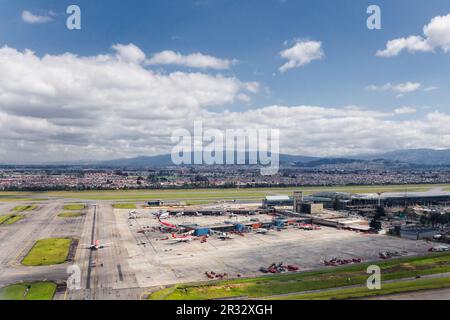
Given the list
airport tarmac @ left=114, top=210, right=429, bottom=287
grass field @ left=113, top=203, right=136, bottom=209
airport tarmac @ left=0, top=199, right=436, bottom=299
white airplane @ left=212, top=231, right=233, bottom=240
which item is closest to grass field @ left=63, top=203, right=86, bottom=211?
grass field @ left=113, top=203, right=136, bottom=209

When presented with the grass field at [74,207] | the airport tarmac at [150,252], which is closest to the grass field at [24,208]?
the grass field at [74,207]

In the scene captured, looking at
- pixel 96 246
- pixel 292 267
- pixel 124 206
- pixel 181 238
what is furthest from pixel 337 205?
pixel 96 246

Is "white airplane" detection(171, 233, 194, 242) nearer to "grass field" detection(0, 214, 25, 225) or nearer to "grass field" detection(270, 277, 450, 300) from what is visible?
"grass field" detection(270, 277, 450, 300)

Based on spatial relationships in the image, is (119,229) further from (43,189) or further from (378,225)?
(43,189)

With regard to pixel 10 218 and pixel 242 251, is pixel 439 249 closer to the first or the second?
pixel 242 251

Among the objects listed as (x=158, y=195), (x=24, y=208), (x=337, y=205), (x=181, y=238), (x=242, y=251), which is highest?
(x=337, y=205)

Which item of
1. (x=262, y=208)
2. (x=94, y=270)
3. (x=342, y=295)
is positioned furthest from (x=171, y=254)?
(x=262, y=208)

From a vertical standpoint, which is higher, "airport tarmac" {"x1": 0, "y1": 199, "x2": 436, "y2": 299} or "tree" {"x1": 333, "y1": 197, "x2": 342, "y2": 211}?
"tree" {"x1": 333, "y1": 197, "x2": 342, "y2": 211}
